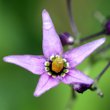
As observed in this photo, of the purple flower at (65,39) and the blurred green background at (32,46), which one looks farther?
the blurred green background at (32,46)

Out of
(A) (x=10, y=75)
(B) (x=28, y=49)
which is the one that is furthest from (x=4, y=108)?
(B) (x=28, y=49)

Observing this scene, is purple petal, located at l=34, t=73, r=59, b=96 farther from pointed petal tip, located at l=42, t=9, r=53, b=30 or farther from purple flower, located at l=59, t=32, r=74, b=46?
purple flower, located at l=59, t=32, r=74, b=46

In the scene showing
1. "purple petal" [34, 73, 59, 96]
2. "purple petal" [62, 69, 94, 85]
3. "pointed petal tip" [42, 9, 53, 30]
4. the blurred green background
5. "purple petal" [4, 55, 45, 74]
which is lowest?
the blurred green background

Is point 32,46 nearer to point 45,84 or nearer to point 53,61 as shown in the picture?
point 53,61

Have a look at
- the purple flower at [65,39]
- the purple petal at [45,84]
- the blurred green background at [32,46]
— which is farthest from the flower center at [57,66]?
the blurred green background at [32,46]

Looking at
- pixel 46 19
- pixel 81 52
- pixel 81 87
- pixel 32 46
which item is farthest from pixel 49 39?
pixel 32 46

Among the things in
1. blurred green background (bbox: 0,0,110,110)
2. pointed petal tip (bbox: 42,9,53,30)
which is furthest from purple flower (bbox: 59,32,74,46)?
blurred green background (bbox: 0,0,110,110)

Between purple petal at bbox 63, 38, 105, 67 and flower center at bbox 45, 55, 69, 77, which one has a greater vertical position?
purple petal at bbox 63, 38, 105, 67

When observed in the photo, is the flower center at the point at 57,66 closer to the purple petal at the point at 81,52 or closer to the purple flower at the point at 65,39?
the purple petal at the point at 81,52
